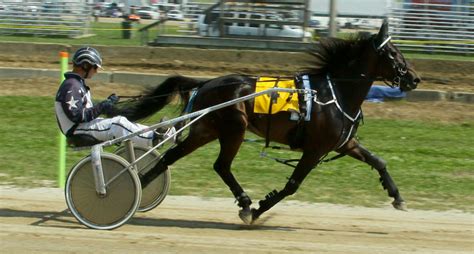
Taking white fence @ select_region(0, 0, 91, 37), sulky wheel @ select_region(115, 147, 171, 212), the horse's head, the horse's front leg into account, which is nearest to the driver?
sulky wheel @ select_region(115, 147, 171, 212)

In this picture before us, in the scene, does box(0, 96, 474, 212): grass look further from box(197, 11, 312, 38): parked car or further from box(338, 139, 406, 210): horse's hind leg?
box(197, 11, 312, 38): parked car

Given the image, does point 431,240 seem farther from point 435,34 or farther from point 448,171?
point 435,34

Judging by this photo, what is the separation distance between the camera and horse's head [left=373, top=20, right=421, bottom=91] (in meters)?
7.43

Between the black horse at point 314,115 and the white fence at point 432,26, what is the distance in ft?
57.4

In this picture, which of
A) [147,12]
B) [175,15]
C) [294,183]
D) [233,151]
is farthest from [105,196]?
[147,12]

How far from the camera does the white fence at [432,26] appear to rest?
24.8 meters

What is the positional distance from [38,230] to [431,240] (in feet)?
11.3

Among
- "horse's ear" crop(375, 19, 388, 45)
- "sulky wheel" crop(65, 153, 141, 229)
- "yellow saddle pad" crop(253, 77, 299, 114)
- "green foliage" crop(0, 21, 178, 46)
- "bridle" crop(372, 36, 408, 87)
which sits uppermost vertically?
"horse's ear" crop(375, 19, 388, 45)

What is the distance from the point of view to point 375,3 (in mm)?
31031

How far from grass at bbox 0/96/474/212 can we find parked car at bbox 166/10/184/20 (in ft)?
51.4

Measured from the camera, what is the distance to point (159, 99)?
310 inches

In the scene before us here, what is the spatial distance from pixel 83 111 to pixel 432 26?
66.5 ft

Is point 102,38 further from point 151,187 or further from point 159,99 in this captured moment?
point 151,187

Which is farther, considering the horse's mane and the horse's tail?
the horse's tail
